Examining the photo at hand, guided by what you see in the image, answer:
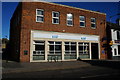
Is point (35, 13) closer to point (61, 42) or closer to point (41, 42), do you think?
point (41, 42)

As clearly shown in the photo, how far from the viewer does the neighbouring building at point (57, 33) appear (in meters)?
17.2

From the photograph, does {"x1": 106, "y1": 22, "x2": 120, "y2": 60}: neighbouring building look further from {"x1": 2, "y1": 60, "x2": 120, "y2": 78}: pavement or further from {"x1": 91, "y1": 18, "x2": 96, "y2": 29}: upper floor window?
{"x1": 2, "y1": 60, "x2": 120, "y2": 78}: pavement

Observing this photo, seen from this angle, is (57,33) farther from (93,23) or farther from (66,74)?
(66,74)

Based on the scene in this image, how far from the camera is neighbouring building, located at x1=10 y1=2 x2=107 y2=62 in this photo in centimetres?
1719

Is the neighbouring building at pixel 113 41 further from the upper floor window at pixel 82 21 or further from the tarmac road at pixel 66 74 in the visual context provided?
the tarmac road at pixel 66 74

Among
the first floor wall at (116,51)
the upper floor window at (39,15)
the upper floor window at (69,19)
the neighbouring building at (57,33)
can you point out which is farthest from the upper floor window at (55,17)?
the first floor wall at (116,51)

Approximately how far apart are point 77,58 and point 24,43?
8.65 metres

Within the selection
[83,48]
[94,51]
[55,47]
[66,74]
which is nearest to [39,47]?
[55,47]

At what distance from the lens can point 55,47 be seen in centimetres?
1891

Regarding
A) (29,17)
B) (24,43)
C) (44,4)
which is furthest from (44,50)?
(44,4)

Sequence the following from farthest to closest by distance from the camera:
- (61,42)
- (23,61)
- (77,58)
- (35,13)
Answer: (77,58) → (61,42) → (35,13) → (23,61)

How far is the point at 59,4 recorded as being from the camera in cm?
1984

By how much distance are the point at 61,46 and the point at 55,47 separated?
3.14ft

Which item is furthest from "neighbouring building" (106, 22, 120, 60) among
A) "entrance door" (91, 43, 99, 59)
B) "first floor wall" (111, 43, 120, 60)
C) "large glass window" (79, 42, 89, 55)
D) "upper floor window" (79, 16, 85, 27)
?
"upper floor window" (79, 16, 85, 27)
